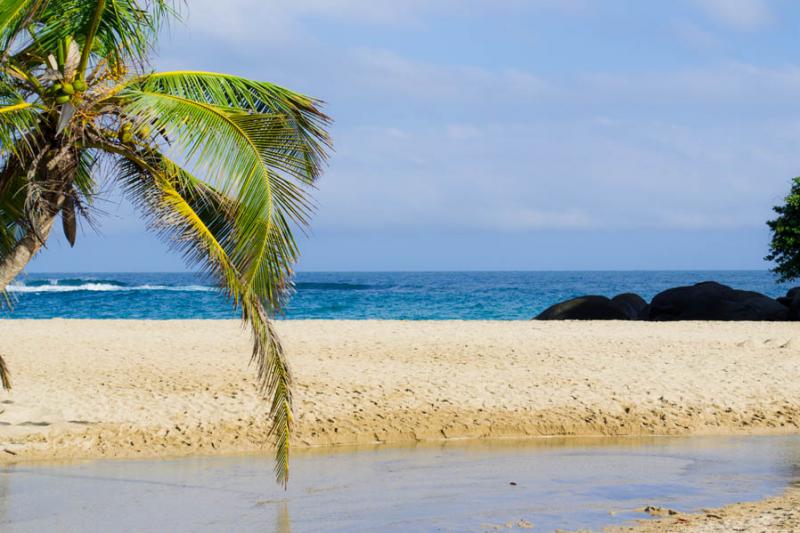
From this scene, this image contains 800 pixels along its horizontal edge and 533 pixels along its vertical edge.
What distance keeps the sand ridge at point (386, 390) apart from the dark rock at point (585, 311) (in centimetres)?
954

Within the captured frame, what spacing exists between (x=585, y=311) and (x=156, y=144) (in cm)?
2363

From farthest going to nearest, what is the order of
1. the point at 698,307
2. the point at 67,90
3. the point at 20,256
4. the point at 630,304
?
1. the point at 630,304
2. the point at 698,307
3. the point at 20,256
4. the point at 67,90

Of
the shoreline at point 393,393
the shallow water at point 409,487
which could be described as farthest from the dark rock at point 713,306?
the shallow water at point 409,487

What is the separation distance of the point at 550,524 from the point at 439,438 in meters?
4.76

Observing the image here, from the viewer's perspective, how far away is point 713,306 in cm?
2927

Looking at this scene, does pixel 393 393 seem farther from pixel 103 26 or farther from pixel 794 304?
pixel 794 304

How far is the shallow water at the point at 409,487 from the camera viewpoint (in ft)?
28.6

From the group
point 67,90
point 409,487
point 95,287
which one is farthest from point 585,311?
point 95,287

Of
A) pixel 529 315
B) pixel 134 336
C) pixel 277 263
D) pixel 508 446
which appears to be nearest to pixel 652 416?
pixel 508 446

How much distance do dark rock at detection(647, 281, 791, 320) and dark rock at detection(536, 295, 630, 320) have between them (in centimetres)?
127

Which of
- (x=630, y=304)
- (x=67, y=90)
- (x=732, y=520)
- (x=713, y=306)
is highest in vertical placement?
(x=67, y=90)

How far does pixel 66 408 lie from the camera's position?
1309 cm

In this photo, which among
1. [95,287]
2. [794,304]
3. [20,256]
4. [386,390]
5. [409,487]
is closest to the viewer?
[20,256]

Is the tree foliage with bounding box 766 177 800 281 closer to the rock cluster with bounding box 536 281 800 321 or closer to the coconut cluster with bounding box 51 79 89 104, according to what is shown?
the rock cluster with bounding box 536 281 800 321
